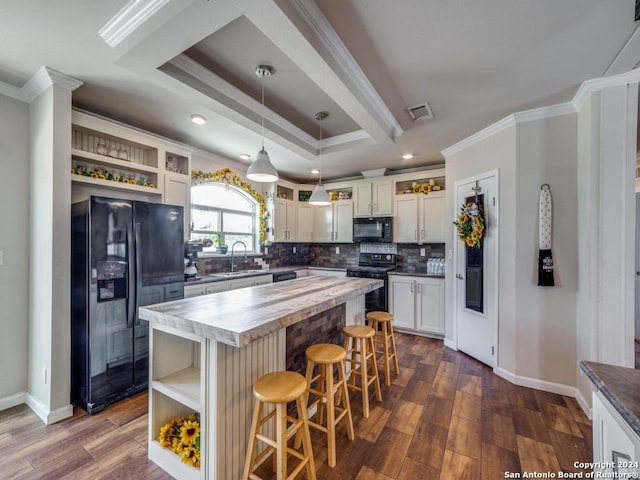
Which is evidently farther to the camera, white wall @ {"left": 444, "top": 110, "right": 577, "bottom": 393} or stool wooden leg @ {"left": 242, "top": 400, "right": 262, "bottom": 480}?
white wall @ {"left": 444, "top": 110, "right": 577, "bottom": 393}

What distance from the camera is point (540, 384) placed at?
2592 mm

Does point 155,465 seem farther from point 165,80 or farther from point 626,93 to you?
point 626,93

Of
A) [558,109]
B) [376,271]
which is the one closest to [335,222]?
[376,271]

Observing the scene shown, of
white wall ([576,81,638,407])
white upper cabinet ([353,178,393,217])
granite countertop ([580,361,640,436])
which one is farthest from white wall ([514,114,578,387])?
white upper cabinet ([353,178,393,217])

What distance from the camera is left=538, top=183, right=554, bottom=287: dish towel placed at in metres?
2.51

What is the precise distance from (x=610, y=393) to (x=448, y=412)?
5.31 ft

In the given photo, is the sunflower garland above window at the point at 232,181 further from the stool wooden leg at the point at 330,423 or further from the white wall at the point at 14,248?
the stool wooden leg at the point at 330,423

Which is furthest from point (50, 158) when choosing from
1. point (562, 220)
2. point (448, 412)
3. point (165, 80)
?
point (562, 220)

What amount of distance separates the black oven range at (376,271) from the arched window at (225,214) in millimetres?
1823

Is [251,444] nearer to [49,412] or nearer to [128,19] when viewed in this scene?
[49,412]

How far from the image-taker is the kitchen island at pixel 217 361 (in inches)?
55.7

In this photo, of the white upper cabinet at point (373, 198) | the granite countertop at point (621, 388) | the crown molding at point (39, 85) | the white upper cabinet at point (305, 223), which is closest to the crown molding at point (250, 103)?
the crown molding at point (39, 85)

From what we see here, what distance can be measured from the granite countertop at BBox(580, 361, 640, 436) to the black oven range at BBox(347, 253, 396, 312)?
317 centimetres

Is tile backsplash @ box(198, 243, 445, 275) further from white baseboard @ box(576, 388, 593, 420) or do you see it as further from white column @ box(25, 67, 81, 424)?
white baseboard @ box(576, 388, 593, 420)
